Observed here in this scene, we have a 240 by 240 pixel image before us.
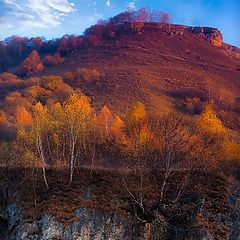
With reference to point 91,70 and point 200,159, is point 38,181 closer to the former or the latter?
point 200,159

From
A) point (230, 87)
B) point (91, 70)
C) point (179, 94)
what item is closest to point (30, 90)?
point (91, 70)

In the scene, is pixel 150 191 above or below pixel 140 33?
below

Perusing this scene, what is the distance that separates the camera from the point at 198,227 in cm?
2631

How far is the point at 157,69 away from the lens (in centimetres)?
10812

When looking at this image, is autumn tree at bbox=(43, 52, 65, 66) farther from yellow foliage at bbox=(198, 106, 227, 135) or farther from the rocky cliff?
the rocky cliff

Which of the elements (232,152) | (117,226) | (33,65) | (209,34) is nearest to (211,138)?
(232,152)

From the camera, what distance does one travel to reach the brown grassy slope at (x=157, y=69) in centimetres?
9000

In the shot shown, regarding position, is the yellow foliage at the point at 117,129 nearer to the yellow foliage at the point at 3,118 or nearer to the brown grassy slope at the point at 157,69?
the yellow foliage at the point at 3,118

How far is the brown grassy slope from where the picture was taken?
295 feet

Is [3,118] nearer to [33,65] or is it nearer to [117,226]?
[117,226]

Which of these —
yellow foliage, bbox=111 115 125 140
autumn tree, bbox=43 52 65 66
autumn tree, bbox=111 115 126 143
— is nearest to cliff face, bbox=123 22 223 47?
autumn tree, bbox=43 52 65 66

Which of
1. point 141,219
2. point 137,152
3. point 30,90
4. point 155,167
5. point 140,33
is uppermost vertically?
point 140,33

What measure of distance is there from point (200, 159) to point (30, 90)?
63825 millimetres

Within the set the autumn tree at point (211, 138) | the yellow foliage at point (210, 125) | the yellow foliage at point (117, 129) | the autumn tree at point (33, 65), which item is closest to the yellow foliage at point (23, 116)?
the yellow foliage at point (117, 129)
